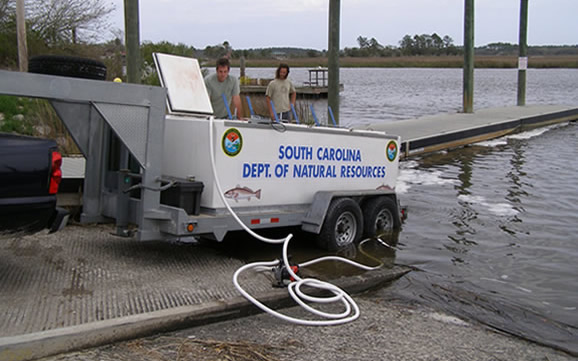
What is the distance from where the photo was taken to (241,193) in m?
6.87

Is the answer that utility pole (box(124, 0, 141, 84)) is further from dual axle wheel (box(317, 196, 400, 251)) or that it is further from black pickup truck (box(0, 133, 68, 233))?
black pickup truck (box(0, 133, 68, 233))

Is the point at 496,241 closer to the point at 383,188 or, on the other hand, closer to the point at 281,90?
the point at 383,188

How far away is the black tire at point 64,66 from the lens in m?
5.58

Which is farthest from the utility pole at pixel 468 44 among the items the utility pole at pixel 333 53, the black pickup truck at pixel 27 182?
the black pickup truck at pixel 27 182

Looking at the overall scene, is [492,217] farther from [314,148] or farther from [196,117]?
[196,117]

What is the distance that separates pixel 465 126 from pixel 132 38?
14047 millimetres

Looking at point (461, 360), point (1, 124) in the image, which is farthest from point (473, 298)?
point (1, 124)

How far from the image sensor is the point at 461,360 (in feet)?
15.7

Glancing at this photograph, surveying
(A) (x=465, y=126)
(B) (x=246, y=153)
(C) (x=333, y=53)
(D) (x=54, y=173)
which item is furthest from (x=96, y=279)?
(A) (x=465, y=126)

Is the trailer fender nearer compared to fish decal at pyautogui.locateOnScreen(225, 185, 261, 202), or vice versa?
fish decal at pyautogui.locateOnScreen(225, 185, 261, 202)

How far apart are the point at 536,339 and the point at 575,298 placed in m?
1.50

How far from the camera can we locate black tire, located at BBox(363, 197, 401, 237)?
8414 millimetres

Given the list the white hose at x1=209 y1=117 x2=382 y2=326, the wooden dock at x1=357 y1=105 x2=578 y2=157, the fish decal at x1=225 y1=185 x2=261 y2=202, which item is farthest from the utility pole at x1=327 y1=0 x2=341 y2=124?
the white hose at x1=209 y1=117 x2=382 y2=326

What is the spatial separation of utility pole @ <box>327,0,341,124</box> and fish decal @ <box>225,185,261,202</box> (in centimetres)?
657
